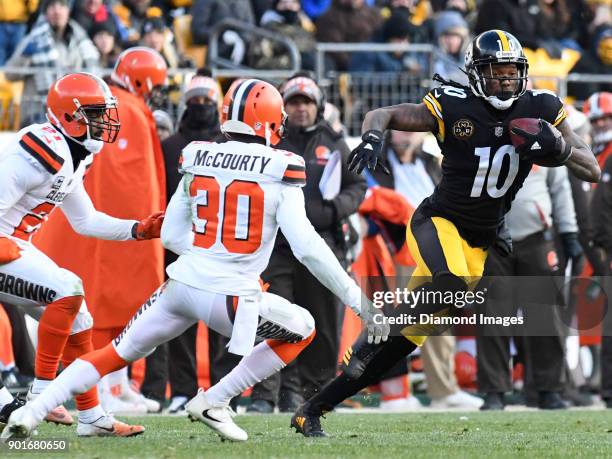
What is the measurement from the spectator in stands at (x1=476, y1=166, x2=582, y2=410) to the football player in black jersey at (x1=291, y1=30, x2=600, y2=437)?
299 centimetres

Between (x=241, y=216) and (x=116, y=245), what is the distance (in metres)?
3.21

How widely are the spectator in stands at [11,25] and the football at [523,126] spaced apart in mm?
7635

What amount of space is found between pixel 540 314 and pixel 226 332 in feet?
15.0

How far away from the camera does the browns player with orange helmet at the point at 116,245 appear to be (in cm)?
960

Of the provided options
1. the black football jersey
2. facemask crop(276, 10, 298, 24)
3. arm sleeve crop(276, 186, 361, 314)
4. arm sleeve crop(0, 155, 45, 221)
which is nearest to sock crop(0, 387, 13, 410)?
arm sleeve crop(0, 155, 45, 221)

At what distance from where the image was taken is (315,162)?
1001 centimetres

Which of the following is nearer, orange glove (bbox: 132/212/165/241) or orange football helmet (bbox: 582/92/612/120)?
orange glove (bbox: 132/212/165/241)

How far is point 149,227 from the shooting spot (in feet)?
24.0

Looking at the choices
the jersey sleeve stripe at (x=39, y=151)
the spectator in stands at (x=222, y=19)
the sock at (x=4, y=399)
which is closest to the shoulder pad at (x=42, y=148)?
the jersey sleeve stripe at (x=39, y=151)

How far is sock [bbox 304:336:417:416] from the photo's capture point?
709 centimetres

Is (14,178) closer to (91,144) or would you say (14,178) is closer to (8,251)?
(8,251)

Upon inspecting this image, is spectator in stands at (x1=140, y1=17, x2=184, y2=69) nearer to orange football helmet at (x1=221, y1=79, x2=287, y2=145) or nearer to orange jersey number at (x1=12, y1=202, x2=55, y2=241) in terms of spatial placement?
orange jersey number at (x1=12, y1=202, x2=55, y2=241)

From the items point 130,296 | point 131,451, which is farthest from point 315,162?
point 131,451

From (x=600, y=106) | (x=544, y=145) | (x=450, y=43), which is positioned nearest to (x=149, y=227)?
(x=544, y=145)
